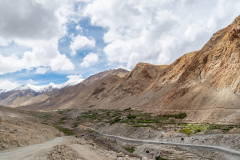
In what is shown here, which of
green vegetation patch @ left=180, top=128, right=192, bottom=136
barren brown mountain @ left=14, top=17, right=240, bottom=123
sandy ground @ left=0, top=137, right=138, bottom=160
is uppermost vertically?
barren brown mountain @ left=14, top=17, right=240, bottom=123

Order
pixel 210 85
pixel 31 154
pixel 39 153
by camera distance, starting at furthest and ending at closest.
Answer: pixel 210 85 < pixel 31 154 < pixel 39 153

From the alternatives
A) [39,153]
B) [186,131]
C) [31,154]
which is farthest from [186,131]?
[31,154]

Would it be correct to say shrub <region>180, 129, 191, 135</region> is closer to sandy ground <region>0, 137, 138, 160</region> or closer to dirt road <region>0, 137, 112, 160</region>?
sandy ground <region>0, 137, 138, 160</region>

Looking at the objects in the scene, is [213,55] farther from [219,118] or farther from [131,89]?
[131,89]

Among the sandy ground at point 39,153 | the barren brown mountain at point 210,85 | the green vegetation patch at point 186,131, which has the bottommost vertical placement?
the green vegetation patch at point 186,131

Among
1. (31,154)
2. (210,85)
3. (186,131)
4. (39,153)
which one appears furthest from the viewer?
(210,85)

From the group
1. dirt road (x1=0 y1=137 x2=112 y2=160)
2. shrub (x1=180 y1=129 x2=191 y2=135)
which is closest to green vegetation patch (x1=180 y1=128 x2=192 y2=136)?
shrub (x1=180 y1=129 x2=191 y2=135)

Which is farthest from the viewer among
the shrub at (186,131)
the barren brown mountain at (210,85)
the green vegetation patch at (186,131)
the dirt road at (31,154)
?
the barren brown mountain at (210,85)

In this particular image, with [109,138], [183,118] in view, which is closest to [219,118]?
[183,118]

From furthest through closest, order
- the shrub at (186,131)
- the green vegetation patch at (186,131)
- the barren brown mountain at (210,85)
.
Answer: the barren brown mountain at (210,85)
the shrub at (186,131)
the green vegetation patch at (186,131)

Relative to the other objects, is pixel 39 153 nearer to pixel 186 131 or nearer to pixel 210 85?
pixel 186 131

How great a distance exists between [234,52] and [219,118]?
26.5m

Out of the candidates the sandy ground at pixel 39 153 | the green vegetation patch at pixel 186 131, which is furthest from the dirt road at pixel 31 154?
the green vegetation patch at pixel 186 131

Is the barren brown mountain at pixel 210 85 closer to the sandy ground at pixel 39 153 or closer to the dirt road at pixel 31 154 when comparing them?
the sandy ground at pixel 39 153
